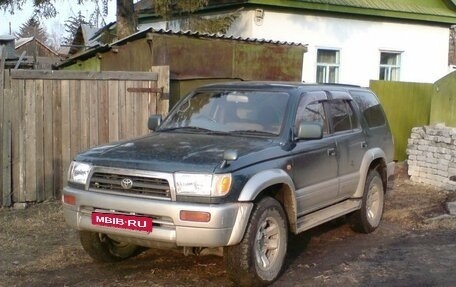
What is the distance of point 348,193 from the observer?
287 inches

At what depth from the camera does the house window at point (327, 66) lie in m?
17.3

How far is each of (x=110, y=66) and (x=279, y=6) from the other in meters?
5.82

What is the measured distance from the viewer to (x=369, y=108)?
8.12m

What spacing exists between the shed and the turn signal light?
218 inches

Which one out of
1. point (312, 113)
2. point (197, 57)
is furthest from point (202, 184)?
point (197, 57)

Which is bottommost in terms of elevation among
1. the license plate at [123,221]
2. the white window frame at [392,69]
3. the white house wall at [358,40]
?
the license plate at [123,221]

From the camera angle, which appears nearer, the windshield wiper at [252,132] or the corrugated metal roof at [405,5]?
the windshield wiper at [252,132]

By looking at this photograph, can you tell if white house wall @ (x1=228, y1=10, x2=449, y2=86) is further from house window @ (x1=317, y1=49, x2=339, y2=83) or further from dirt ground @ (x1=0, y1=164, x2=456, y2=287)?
dirt ground @ (x1=0, y1=164, x2=456, y2=287)

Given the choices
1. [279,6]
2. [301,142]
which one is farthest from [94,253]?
[279,6]

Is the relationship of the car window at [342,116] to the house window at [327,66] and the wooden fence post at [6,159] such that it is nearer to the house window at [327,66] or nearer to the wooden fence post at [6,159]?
the wooden fence post at [6,159]

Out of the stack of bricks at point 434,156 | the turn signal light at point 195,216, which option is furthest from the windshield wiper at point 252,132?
the stack of bricks at point 434,156

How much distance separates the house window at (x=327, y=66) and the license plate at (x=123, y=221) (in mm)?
12559

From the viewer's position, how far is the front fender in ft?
17.3

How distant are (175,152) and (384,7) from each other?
14114mm
